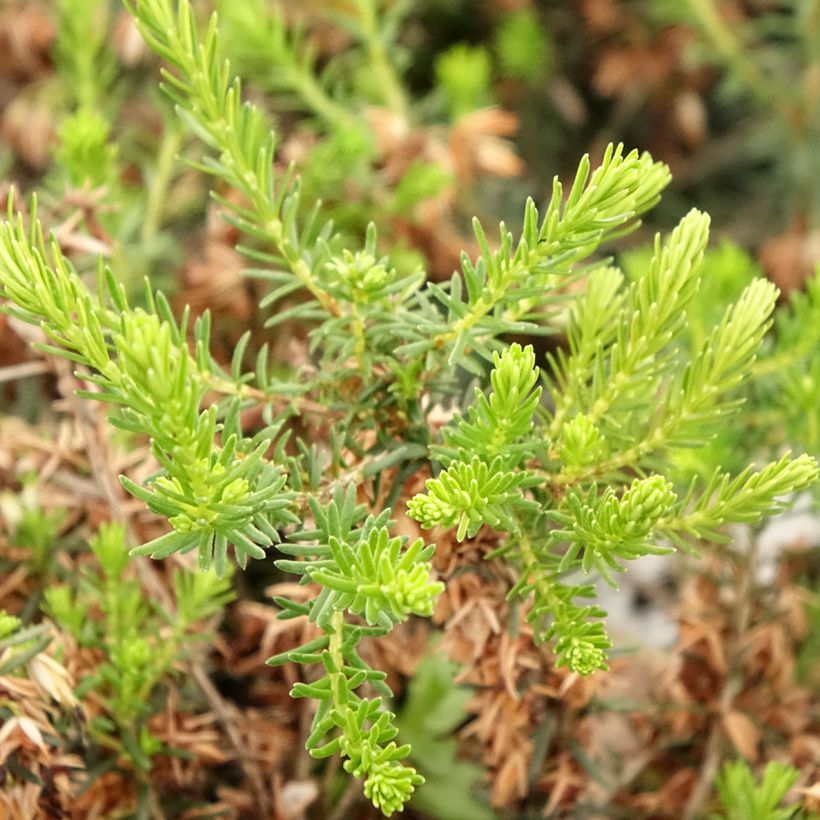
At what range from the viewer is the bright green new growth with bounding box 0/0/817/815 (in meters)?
Result: 0.45

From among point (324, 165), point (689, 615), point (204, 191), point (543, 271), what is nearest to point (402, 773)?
point (543, 271)

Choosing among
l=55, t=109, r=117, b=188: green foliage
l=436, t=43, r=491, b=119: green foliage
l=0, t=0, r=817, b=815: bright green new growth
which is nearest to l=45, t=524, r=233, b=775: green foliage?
l=0, t=0, r=817, b=815: bright green new growth

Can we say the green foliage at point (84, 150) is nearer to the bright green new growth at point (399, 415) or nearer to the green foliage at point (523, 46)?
the bright green new growth at point (399, 415)

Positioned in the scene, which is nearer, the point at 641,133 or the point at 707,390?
the point at 707,390

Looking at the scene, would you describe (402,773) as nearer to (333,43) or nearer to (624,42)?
(333,43)

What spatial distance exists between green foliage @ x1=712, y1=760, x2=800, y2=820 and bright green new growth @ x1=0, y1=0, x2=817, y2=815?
20 centimetres

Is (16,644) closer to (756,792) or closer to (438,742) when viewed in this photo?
(438,742)

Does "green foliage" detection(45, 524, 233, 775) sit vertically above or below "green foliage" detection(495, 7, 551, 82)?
below

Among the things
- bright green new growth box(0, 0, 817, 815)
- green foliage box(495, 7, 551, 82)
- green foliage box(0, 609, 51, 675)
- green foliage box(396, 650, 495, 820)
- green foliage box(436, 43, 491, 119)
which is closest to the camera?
bright green new growth box(0, 0, 817, 815)

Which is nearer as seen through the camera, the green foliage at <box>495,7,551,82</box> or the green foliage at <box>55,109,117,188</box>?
the green foliage at <box>55,109,117,188</box>

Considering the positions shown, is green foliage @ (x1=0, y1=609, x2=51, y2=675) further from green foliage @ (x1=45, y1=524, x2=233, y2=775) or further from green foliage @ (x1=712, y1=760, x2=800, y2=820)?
green foliage @ (x1=712, y1=760, x2=800, y2=820)

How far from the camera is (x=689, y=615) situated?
0.78m

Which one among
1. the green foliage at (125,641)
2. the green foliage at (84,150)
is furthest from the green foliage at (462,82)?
the green foliage at (125,641)

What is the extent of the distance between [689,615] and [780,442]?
0.52ft
